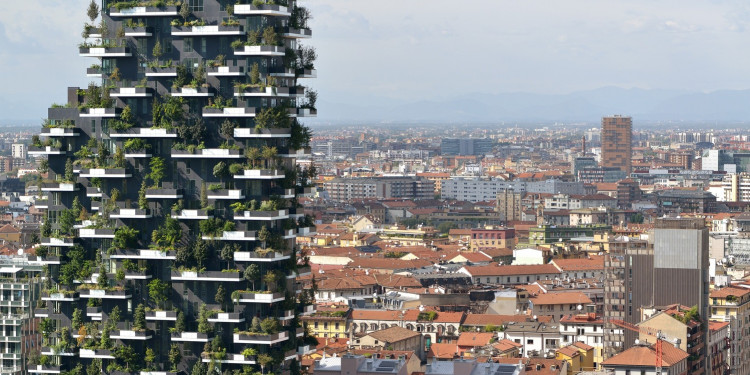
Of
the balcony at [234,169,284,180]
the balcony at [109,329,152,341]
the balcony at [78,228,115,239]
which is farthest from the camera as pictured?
the balcony at [78,228,115,239]

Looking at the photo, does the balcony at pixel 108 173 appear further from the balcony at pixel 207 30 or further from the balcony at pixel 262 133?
the balcony at pixel 207 30

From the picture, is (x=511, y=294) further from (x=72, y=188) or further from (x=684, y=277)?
(x=72, y=188)

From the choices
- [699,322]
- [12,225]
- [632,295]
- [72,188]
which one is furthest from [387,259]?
[72,188]

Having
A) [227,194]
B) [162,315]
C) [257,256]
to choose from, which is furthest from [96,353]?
[227,194]

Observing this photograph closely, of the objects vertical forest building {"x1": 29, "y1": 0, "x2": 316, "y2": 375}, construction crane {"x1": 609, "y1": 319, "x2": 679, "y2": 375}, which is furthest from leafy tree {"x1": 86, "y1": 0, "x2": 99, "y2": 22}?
construction crane {"x1": 609, "y1": 319, "x2": 679, "y2": 375}

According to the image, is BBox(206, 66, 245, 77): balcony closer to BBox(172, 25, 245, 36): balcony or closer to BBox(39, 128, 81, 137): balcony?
BBox(172, 25, 245, 36): balcony

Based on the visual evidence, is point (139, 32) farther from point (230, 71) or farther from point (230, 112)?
point (230, 112)
